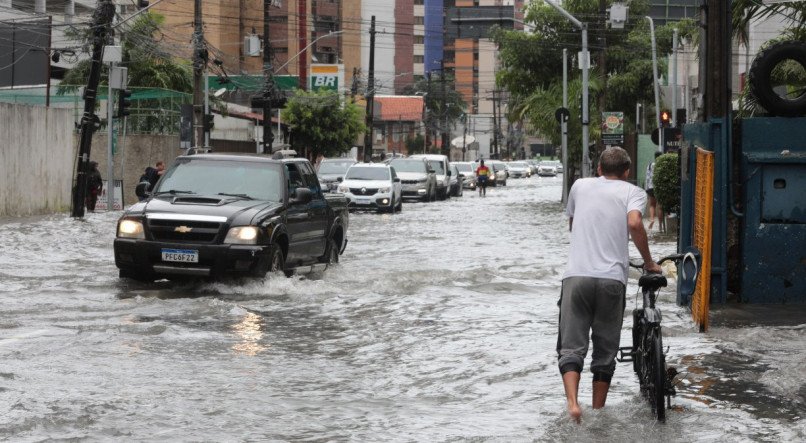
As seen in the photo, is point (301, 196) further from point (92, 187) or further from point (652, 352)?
point (92, 187)

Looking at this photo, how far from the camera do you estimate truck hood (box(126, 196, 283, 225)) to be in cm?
1652

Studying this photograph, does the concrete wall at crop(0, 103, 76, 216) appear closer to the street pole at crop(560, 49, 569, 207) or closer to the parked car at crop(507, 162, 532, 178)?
the street pole at crop(560, 49, 569, 207)

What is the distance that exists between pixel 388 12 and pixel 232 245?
140 metres

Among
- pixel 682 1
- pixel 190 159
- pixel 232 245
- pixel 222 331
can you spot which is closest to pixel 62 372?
pixel 222 331

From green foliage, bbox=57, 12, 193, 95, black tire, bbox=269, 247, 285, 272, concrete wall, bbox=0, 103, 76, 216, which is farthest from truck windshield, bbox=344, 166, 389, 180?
black tire, bbox=269, 247, 285, 272

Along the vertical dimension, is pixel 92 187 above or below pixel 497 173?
below

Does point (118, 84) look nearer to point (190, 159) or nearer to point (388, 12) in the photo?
point (190, 159)

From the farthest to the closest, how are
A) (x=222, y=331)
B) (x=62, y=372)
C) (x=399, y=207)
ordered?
(x=399, y=207) < (x=222, y=331) < (x=62, y=372)

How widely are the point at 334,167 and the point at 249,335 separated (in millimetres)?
38780

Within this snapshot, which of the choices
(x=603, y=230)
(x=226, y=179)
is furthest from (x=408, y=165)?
(x=603, y=230)

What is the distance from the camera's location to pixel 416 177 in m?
56.1

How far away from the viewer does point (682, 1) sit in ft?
272

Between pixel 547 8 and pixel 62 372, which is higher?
pixel 547 8

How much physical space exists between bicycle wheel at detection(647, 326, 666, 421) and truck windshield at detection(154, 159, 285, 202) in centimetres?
957
